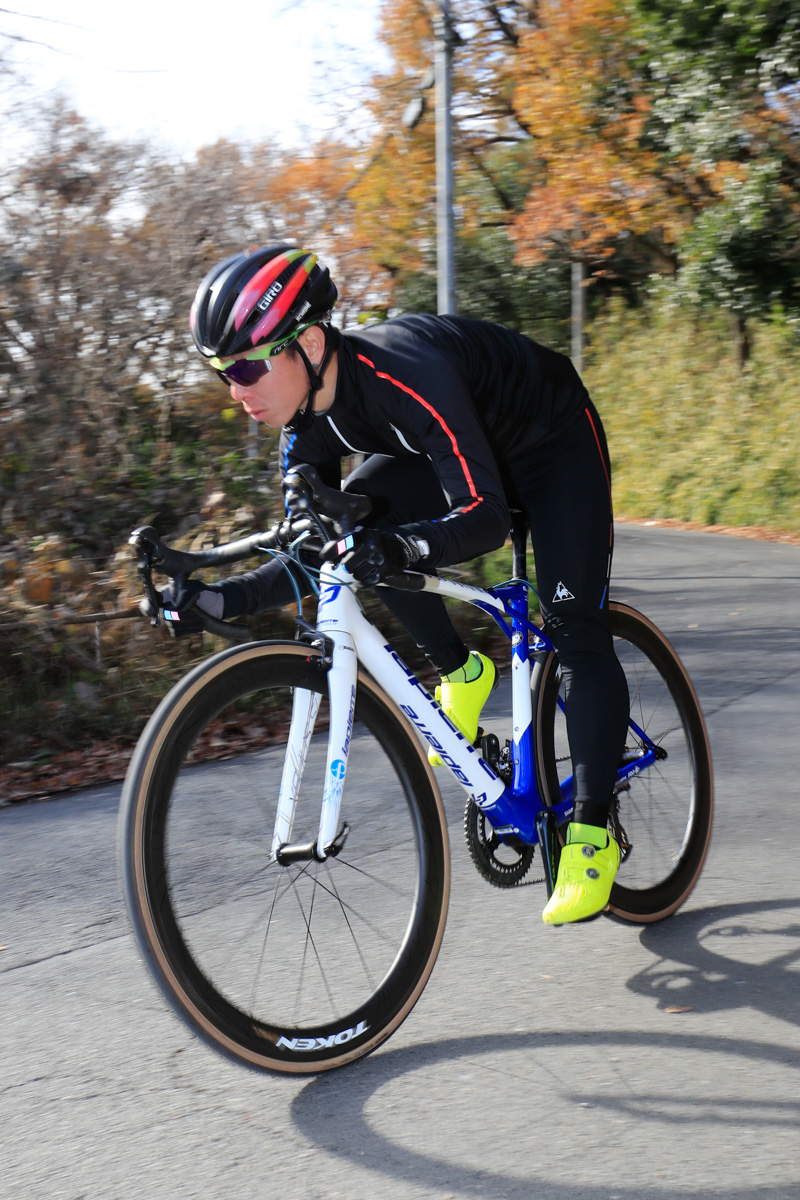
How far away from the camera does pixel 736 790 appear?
4867 mm

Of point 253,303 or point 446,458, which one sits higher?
point 253,303

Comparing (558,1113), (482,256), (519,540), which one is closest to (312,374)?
(519,540)

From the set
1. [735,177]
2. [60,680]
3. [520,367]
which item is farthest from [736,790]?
[735,177]

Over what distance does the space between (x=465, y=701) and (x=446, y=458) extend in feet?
2.99

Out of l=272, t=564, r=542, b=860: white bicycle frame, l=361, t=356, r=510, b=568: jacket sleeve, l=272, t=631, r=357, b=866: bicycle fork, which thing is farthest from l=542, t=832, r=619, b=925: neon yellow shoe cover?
l=361, t=356, r=510, b=568: jacket sleeve

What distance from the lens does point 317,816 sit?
111 inches

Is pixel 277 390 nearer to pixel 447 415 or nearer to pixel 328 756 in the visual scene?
pixel 447 415

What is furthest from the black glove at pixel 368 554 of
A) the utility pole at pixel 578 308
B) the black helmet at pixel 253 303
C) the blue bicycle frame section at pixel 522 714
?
the utility pole at pixel 578 308

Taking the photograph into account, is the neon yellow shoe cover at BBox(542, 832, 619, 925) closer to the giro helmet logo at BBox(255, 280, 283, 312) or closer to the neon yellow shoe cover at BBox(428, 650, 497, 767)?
the neon yellow shoe cover at BBox(428, 650, 497, 767)

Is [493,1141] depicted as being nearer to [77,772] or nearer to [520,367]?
[520,367]

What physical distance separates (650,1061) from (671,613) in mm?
6555

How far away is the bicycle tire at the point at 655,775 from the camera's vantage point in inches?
133

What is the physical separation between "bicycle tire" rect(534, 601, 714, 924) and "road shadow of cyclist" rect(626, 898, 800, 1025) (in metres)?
0.10

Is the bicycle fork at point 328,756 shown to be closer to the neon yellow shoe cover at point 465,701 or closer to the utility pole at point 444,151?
the neon yellow shoe cover at point 465,701
